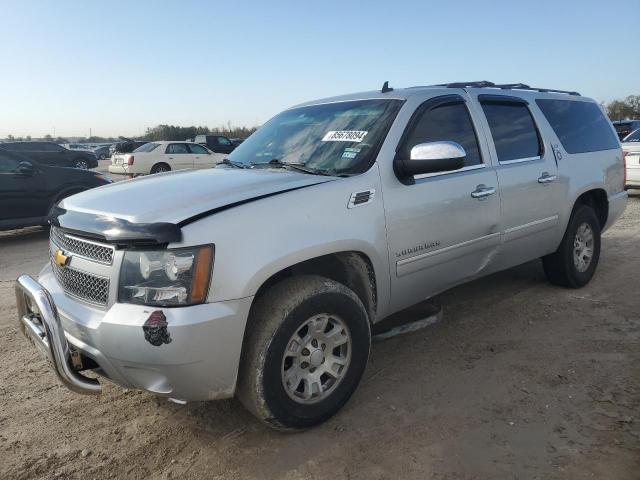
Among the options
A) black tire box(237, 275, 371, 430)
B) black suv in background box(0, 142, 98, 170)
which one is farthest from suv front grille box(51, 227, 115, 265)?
black suv in background box(0, 142, 98, 170)

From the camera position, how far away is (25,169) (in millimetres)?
8656

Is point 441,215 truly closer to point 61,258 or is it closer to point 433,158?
point 433,158

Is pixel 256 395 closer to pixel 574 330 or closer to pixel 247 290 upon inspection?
pixel 247 290

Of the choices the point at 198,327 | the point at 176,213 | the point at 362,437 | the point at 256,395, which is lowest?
the point at 362,437

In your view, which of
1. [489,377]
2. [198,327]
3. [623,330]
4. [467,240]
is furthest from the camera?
[623,330]

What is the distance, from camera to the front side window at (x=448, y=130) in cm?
358

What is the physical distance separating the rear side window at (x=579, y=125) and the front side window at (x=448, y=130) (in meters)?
1.25

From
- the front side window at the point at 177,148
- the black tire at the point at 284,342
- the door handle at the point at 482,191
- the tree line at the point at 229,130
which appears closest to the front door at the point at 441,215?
the door handle at the point at 482,191

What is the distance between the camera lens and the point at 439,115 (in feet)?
12.4

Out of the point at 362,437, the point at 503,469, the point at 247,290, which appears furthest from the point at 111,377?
the point at 503,469

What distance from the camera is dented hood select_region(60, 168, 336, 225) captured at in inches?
102

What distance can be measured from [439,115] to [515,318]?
1.92 m

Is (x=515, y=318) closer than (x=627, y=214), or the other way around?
(x=515, y=318)

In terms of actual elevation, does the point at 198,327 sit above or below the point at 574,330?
above
